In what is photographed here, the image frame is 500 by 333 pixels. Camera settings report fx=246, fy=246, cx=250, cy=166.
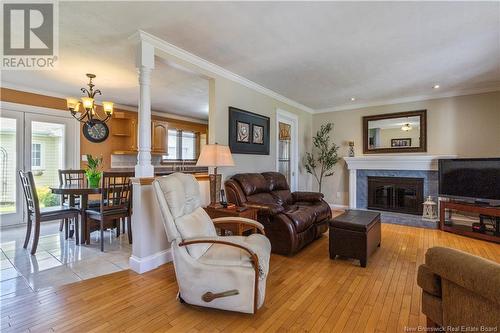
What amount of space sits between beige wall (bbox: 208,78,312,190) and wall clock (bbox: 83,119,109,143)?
10.4 ft

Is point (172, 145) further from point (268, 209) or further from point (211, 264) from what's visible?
point (211, 264)

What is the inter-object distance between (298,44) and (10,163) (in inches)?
206

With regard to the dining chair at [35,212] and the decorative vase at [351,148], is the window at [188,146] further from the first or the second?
the decorative vase at [351,148]

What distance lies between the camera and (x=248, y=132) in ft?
13.8

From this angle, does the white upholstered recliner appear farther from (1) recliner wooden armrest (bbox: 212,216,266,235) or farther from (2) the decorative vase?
(2) the decorative vase

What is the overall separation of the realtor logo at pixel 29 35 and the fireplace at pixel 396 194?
19.3 ft

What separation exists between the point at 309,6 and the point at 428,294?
237 cm

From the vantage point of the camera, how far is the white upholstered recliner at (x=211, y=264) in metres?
1.82

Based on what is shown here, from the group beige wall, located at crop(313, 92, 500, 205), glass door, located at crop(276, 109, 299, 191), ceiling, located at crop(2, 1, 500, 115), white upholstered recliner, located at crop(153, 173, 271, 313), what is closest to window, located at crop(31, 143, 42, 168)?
ceiling, located at crop(2, 1, 500, 115)

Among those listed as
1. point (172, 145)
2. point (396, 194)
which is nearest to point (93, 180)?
point (172, 145)

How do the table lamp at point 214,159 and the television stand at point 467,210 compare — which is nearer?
the table lamp at point 214,159

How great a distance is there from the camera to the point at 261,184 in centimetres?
388

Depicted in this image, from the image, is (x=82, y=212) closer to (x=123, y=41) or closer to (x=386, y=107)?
(x=123, y=41)

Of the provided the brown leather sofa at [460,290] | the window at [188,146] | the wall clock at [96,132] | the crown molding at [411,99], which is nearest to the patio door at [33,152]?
the wall clock at [96,132]
